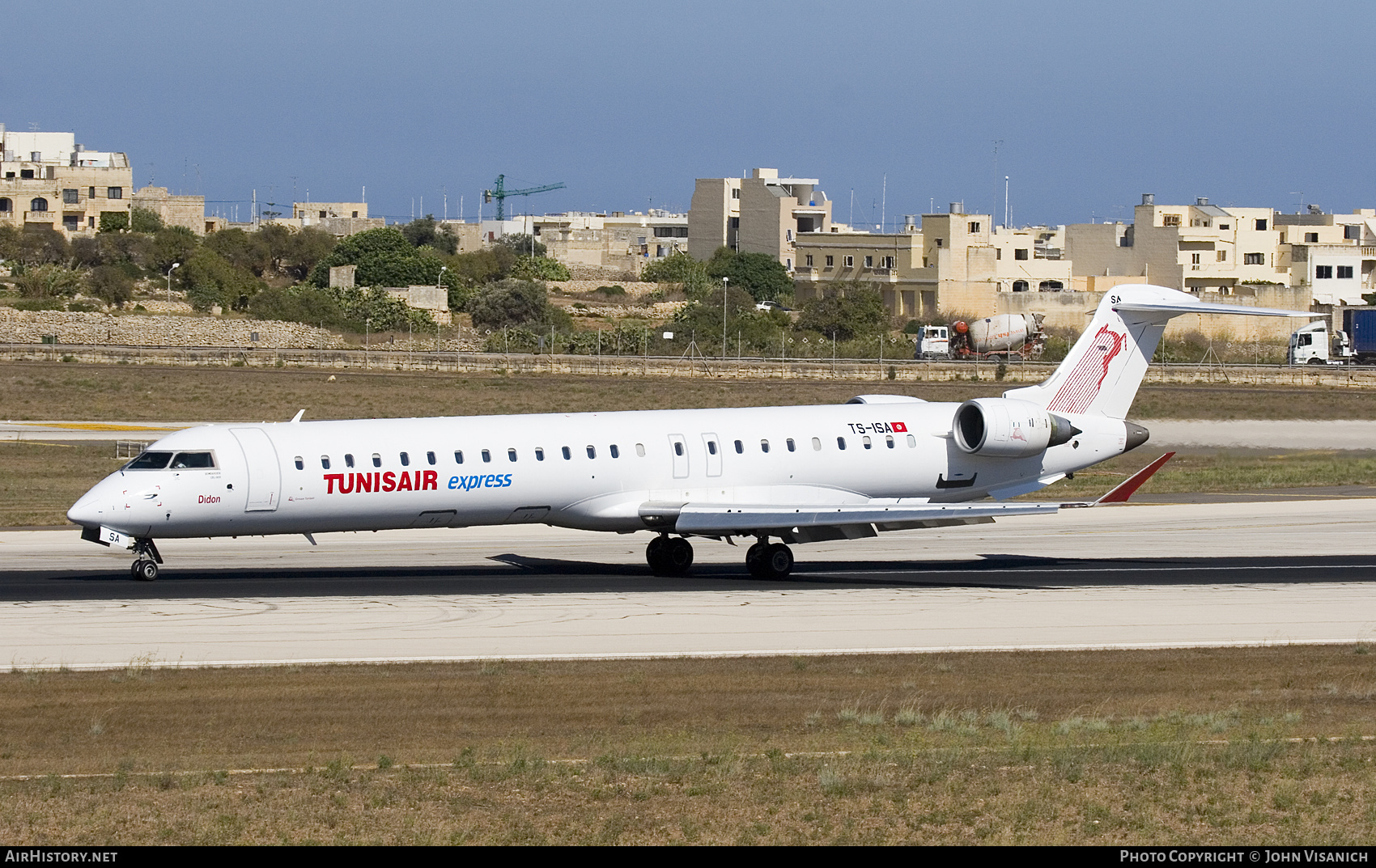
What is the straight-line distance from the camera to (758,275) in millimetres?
136375

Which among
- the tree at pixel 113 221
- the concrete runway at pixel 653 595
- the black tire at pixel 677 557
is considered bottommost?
the concrete runway at pixel 653 595

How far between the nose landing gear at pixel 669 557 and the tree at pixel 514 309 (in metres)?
81.2

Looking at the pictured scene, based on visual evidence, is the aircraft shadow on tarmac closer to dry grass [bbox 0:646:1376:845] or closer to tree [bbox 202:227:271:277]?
dry grass [bbox 0:646:1376:845]

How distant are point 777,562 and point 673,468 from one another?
2397mm

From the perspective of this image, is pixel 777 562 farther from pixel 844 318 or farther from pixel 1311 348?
pixel 844 318

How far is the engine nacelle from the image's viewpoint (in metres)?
28.9

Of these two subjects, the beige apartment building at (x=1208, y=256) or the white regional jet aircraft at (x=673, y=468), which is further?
the beige apartment building at (x=1208, y=256)


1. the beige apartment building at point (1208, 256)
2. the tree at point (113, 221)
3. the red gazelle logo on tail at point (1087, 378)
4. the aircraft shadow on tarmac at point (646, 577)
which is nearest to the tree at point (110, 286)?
the tree at point (113, 221)

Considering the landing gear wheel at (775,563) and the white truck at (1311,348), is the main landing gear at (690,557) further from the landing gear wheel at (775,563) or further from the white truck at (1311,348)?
the white truck at (1311,348)

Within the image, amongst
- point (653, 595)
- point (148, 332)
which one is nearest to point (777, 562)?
point (653, 595)

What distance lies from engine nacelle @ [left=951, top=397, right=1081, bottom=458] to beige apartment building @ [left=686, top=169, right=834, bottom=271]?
115059 mm

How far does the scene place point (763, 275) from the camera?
136500mm

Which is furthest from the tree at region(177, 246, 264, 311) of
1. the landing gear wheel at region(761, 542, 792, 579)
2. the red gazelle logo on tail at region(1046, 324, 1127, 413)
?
the landing gear wheel at region(761, 542, 792, 579)

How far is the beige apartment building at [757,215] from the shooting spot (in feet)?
493
